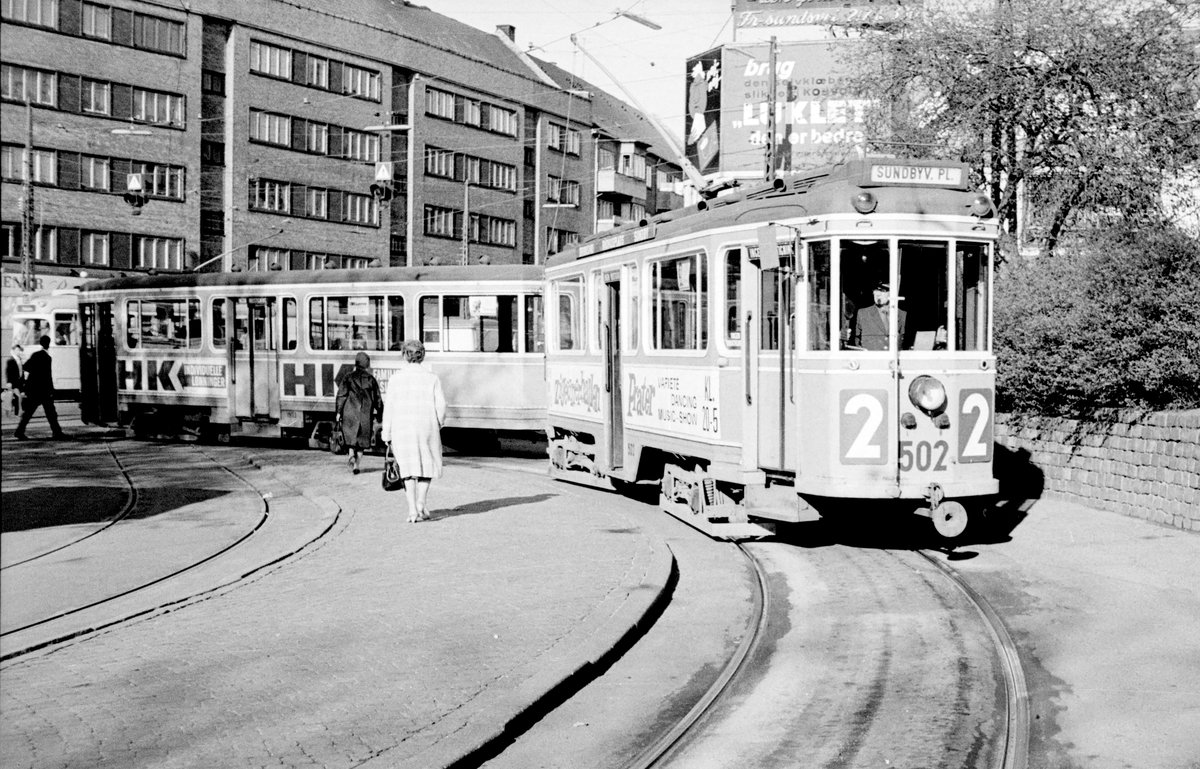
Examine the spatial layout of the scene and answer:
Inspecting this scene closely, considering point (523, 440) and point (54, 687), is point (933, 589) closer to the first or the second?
point (54, 687)

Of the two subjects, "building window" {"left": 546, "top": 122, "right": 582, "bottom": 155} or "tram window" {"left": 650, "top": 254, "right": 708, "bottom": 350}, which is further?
"building window" {"left": 546, "top": 122, "right": 582, "bottom": 155}

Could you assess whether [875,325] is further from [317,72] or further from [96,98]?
[317,72]

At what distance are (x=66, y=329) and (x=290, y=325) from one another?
68.6ft

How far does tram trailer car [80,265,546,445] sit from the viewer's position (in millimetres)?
21203

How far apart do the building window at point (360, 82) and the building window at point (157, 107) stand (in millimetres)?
6039

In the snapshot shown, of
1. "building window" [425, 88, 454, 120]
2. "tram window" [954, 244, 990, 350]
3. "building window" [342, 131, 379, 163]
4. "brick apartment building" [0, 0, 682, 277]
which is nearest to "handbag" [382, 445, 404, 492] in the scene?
"tram window" [954, 244, 990, 350]

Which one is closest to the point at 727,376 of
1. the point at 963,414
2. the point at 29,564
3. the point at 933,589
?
the point at 963,414

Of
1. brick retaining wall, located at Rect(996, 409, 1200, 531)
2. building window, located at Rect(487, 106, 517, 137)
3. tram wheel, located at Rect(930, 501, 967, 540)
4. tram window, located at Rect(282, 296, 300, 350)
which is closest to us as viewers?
tram wheel, located at Rect(930, 501, 967, 540)

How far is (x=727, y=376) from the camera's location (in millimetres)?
12188

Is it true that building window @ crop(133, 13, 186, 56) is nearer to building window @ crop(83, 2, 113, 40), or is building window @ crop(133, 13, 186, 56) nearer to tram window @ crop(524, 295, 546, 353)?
building window @ crop(83, 2, 113, 40)

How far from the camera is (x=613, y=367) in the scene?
49.7 feet

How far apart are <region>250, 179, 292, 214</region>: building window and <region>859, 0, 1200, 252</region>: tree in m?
37.2

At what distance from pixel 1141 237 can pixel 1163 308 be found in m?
1.44

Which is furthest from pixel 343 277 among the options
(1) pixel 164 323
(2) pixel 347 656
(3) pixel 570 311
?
(2) pixel 347 656
